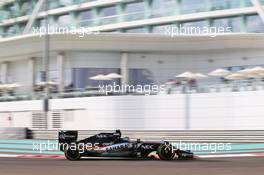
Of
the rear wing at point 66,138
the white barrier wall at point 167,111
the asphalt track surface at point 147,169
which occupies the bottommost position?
the asphalt track surface at point 147,169

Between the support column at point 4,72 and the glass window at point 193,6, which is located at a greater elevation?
the glass window at point 193,6

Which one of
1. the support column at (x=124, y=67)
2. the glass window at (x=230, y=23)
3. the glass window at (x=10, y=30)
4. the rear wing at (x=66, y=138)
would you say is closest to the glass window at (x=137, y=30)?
the support column at (x=124, y=67)

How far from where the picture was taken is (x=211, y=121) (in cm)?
2745

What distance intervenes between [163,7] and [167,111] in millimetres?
10850

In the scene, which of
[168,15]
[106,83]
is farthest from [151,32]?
[106,83]

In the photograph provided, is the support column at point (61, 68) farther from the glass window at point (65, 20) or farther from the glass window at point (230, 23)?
the glass window at point (230, 23)

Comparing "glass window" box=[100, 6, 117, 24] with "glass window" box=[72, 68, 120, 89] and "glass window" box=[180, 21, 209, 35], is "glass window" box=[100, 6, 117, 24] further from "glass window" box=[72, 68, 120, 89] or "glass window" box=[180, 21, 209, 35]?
"glass window" box=[180, 21, 209, 35]

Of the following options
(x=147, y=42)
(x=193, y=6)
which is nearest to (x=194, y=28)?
(x=193, y=6)

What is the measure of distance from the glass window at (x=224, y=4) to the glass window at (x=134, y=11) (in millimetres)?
5490

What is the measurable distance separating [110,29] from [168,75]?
5.60 metres

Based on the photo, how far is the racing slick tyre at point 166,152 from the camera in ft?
49.7

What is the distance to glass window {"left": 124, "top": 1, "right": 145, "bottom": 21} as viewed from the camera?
3719cm

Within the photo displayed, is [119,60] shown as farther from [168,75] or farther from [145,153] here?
[145,153]

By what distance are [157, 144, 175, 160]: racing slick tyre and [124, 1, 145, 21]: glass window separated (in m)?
22.8
